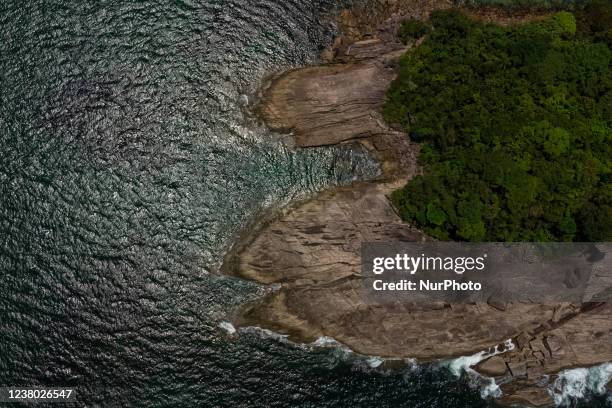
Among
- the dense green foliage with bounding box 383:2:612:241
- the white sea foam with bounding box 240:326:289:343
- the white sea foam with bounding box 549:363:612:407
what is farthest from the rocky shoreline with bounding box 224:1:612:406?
the dense green foliage with bounding box 383:2:612:241

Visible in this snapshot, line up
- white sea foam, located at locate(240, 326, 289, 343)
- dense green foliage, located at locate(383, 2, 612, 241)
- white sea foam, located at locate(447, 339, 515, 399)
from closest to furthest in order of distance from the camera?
1. dense green foliage, located at locate(383, 2, 612, 241)
2. white sea foam, located at locate(240, 326, 289, 343)
3. white sea foam, located at locate(447, 339, 515, 399)

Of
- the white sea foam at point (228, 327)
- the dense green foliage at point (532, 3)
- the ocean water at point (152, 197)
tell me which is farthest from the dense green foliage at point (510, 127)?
the white sea foam at point (228, 327)

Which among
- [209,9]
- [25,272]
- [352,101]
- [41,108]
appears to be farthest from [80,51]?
[352,101]

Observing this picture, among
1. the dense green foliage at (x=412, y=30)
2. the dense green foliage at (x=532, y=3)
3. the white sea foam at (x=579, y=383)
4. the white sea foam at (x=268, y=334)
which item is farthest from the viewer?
the dense green foliage at (x=532, y=3)

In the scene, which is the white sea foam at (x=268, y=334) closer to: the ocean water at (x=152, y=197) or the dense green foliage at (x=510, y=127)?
the ocean water at (x=152, y=197)

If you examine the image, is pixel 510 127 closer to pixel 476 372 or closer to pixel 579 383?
pixel 476 372

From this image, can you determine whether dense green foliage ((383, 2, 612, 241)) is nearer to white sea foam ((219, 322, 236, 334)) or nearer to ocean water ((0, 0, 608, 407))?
ocean water ((0, 0, 608, 407))

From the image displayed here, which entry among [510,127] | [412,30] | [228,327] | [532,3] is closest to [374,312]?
[228,327]

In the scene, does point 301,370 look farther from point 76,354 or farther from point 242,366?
point 76,354
